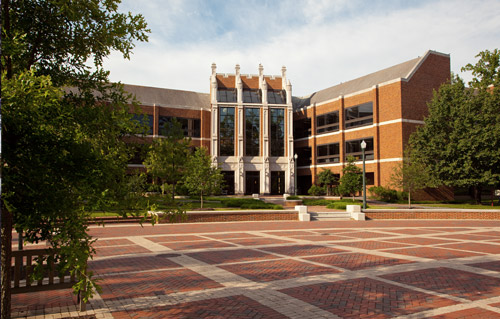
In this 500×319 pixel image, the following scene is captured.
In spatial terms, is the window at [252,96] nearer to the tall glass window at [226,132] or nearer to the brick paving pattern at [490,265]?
the tall glass window at [226,132]

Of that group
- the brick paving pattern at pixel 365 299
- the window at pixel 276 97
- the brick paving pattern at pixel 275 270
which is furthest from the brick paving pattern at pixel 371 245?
the window at pixel 276 97

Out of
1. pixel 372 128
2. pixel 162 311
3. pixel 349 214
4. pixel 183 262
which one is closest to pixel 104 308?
pixel 162 311

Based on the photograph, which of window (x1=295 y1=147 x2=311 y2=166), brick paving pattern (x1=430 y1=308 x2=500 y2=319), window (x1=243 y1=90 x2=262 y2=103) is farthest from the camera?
window (x1=295 y1=147 x2=311 y2=166)

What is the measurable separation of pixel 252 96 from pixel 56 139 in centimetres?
4825

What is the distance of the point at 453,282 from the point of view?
784 centimetres

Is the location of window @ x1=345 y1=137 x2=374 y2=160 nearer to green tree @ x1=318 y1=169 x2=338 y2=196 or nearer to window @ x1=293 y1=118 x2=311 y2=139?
green tree @ x1=318 y1=169 x2=338 y2=196

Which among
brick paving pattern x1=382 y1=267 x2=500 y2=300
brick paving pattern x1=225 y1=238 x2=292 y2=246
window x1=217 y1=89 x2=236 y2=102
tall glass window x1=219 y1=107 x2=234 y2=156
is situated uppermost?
window x1=217 y1=89 x2=236 y2=102

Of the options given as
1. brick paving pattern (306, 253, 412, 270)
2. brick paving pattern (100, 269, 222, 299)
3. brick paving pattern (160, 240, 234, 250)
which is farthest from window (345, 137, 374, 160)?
brick paving pattern (100, 269, 222, 299)

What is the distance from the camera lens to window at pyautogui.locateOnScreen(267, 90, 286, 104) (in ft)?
169

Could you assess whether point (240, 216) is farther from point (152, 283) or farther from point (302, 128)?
point (302, 128)

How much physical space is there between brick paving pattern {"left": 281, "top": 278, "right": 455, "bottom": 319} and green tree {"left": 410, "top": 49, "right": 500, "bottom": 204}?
2884 centimetres

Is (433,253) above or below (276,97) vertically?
below

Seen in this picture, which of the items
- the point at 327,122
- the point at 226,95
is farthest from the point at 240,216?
the point at 226,95

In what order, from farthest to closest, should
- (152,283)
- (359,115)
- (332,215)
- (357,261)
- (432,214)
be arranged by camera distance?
(359,115) → (432,214) → (332,215) → (357,261) → (152,283)
